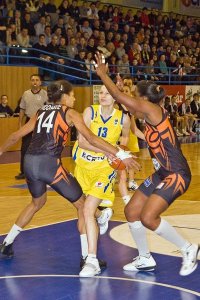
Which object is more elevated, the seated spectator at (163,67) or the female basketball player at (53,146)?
the seated spectator at (163,67)

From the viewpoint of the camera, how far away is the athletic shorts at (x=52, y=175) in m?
6.54

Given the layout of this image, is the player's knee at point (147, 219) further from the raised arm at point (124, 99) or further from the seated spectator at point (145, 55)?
the seated spectator at point (145, 55)

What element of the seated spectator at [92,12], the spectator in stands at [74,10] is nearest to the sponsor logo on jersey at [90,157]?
the spectator in stands at [74,10]

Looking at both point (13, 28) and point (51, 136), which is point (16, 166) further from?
point (51, 136)

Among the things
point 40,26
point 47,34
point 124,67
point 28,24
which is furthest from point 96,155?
point 124,67

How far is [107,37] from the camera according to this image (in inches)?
992

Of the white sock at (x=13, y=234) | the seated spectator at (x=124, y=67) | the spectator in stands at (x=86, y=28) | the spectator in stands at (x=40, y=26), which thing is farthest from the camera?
the spectator in stands at (x=86, y=28)

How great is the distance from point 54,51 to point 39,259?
49.7 feet

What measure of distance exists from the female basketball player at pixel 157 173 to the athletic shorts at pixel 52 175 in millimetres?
603

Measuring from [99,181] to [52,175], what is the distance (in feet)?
2.19

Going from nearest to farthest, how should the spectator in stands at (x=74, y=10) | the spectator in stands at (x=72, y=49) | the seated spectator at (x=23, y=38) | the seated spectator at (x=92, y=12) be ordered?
the seated spectator at (x=23, y=38)
the spectator in stands at (x=72, y=49)
the spectator in stands at (x=74, y=10)
the seated spectator at (x=92, y=12)

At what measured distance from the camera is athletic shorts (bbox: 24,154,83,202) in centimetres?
654

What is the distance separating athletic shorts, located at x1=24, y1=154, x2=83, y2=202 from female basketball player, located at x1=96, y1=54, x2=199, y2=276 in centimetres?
60

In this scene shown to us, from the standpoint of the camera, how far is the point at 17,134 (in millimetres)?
6820
